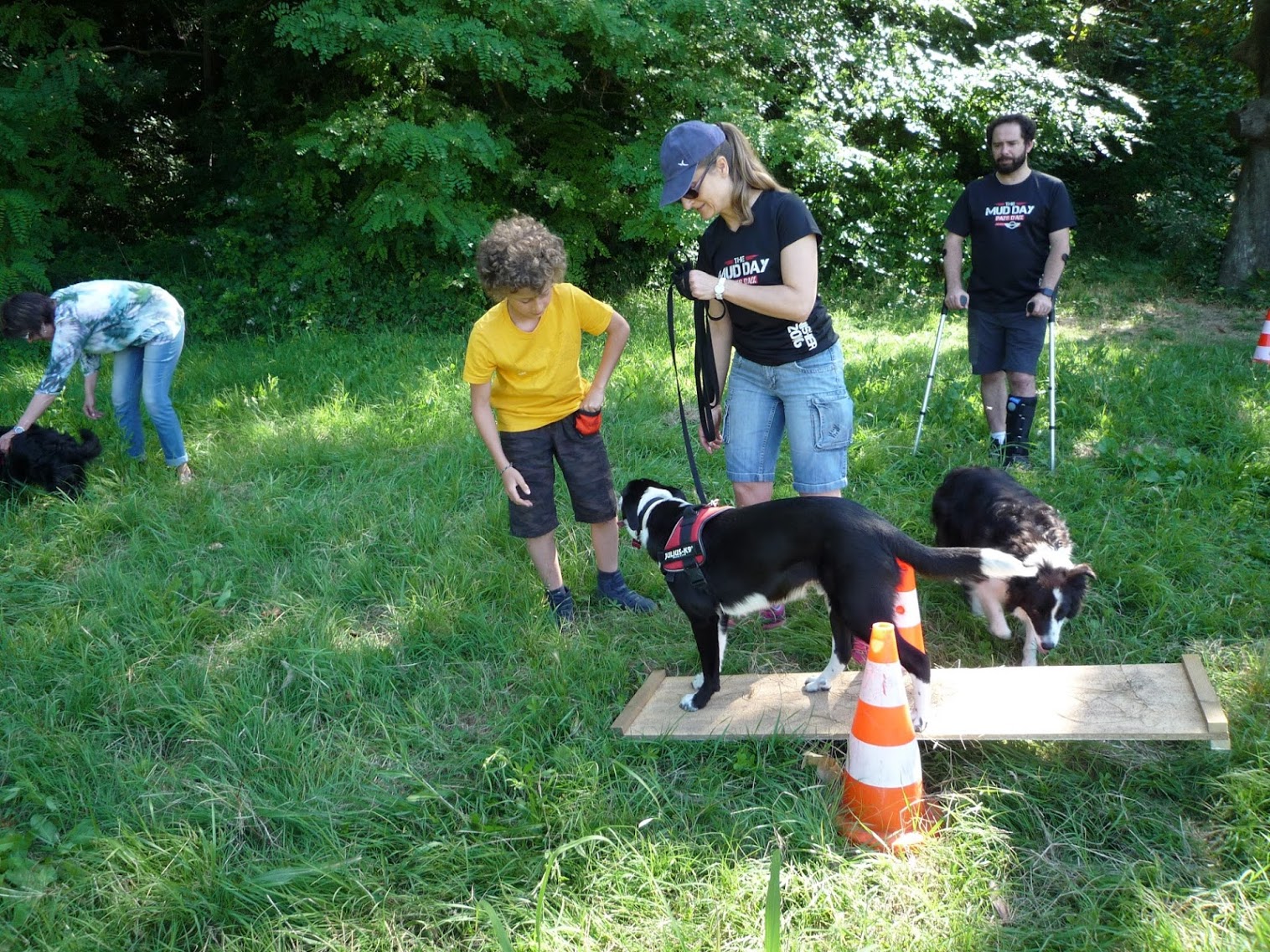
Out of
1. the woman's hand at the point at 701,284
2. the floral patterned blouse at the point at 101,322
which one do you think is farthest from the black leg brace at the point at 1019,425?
the floral patterned blouse at the point at 101,322

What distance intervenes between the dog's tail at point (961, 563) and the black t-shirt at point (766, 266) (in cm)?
84

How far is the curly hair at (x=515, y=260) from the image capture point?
294 cm

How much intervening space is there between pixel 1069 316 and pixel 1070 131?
2.68 metres

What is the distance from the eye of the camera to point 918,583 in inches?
147

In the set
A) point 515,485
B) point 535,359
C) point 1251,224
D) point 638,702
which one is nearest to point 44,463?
point 515,485

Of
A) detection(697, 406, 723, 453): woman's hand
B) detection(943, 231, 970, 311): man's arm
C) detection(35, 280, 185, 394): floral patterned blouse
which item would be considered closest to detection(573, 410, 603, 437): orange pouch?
detection(697, 406, 723, 453): woman's hand

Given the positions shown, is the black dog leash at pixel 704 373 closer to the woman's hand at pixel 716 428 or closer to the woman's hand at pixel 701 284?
the woman's hand at pixel 716 428

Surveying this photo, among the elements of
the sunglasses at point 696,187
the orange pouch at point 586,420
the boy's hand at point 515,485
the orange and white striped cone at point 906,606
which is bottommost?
the orange and white striped cone at point 906,606

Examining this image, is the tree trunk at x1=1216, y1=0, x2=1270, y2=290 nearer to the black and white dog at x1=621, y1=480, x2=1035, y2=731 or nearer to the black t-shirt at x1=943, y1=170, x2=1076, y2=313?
the black t-shirt at x1=943, y1=170, x2=1076, y2=313

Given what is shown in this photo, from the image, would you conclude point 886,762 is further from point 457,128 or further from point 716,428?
point 457,128

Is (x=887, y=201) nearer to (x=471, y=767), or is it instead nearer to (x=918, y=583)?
(x=918, y=583)

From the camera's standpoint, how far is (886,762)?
229 centimetres

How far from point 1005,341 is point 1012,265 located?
0.43m

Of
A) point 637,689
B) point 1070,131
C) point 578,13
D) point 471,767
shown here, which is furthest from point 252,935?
point 1070,131
